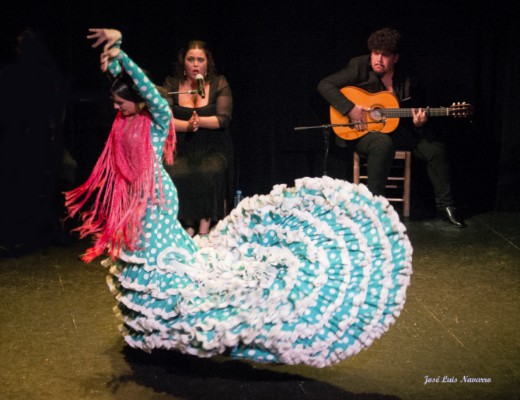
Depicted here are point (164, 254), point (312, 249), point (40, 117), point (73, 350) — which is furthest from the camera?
point (40, 117)

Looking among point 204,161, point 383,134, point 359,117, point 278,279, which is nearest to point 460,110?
point 383,134

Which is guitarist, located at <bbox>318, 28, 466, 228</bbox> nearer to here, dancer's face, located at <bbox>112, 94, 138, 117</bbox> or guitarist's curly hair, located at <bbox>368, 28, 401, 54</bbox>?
guitarist's curly hair, located at <bbox>368, 28, 401, 54</bbox>

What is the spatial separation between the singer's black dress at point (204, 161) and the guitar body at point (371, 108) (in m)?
0.86

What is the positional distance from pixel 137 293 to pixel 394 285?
930 mm

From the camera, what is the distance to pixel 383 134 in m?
5.18

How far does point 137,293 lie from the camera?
9.62ft

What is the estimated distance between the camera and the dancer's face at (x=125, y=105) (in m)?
2.90

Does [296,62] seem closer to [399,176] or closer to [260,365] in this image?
[399,176]

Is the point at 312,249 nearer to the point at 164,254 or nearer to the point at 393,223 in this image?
the point at 393,223

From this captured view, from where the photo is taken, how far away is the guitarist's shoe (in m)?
5.20

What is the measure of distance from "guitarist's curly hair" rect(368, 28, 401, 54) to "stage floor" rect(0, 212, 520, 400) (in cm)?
151

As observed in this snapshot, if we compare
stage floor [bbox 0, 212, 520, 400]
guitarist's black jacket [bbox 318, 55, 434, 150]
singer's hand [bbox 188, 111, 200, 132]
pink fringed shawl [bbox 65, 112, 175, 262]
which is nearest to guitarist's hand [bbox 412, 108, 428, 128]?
guitarist's black jacket [bbox 318, 55, 434, 150]

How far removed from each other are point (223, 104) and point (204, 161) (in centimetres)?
36

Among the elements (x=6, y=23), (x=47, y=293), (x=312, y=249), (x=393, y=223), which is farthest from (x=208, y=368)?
(x=6, y=23)
